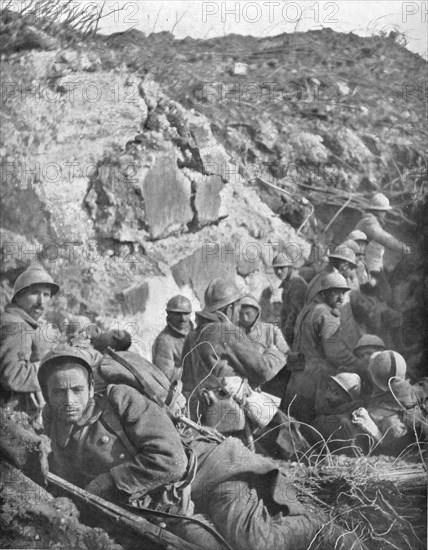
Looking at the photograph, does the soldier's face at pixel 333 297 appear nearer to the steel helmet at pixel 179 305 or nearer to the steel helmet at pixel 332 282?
the steel helmet at pixel 332 282

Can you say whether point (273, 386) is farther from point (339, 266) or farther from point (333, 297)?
point (339, 266)

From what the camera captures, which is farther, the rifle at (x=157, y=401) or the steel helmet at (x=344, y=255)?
the steel helmet at (x=344, y=255)

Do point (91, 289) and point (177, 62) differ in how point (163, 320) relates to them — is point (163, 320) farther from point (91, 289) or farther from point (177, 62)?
point (177, 62)

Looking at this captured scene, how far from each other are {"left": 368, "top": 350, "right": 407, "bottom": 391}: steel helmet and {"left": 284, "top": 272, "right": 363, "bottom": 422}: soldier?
3.2 inches

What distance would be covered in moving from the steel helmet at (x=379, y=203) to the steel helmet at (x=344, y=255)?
0.29 meters

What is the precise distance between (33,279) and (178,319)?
869mm

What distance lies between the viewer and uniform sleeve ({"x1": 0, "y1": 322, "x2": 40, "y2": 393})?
7.04 meters

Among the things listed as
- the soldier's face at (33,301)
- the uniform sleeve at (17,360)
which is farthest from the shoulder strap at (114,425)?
the soldier's face at (33,301)

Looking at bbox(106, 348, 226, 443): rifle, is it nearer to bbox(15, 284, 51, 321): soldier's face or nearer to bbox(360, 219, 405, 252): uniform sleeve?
bbox(15, 284, 51, 321): soldier's face

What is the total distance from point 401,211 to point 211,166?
117 cm

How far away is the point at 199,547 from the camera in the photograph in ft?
22.3

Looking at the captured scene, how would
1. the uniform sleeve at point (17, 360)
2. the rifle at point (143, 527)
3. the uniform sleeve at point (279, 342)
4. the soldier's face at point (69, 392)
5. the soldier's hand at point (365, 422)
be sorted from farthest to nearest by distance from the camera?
the uniform sleeve at point (279, 342), the soldier's hand at point (365, 422), the uniform sleeve at point (17, 360), the soldier's face at point (69, 392), the rifle at point (143, 527)

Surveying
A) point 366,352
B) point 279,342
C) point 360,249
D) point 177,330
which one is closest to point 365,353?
point 366,352

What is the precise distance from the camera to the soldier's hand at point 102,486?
6.84 m
